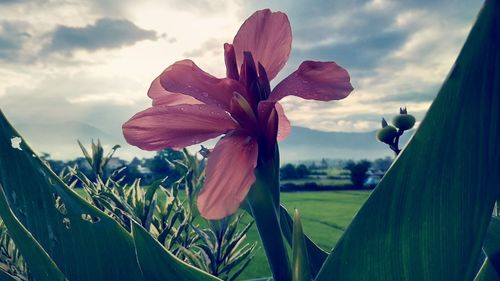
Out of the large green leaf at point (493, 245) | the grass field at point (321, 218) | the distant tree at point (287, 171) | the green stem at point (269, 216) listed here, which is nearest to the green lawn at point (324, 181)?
the grass field at point (321, 218)

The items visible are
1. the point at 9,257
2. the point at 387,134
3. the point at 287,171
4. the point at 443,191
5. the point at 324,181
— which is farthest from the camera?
the point at 324,181

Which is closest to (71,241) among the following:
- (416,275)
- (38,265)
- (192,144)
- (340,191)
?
(38,265)

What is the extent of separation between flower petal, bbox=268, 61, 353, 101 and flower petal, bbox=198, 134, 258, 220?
48 millimetres

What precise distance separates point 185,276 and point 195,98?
0.12 meters

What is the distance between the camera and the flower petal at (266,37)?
1.15ft

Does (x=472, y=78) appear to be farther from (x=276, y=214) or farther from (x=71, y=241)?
(x=71, y=241)

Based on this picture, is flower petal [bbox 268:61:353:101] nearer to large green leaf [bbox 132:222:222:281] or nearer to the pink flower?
the pink flower

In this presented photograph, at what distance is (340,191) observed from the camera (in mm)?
10242

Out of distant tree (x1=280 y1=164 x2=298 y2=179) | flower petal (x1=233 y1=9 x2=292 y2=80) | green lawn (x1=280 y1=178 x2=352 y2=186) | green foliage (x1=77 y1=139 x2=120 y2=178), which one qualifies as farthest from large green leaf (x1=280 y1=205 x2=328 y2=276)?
green lawn (x1=280 y1=178 x2=352 y2=186)

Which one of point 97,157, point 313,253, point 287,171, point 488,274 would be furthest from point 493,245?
point 287,171

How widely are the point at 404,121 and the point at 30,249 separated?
371 mm

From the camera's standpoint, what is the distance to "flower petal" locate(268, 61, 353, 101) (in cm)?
34

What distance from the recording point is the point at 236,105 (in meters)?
0.32

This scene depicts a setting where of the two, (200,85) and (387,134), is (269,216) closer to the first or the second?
(200,85)
